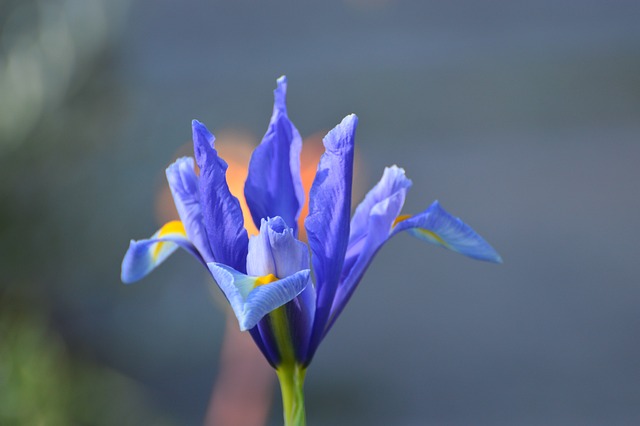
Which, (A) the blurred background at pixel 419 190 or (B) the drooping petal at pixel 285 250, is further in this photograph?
(A) the blurred background at pixel 419 190

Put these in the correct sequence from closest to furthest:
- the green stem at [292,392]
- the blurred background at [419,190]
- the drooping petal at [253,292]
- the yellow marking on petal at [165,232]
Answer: the drooping petal at [253,292] → the green stem at [292,392] → the yellow marking on petal at [165,232] → the blurred background at [419,190]

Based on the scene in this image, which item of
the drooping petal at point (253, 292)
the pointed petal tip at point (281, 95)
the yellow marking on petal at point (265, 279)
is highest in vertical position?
the pointed petal tip at point (281, 95)

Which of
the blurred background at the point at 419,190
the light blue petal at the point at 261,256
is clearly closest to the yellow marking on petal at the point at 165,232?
the light blue petal at the point at 261,256

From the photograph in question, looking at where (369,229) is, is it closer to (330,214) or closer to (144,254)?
(330,214)

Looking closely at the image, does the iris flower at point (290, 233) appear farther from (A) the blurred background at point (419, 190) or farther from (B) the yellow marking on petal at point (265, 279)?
(A) the blurred background at point (419, 190)

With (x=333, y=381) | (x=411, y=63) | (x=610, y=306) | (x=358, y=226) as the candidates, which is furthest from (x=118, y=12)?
(x=358, y=226)

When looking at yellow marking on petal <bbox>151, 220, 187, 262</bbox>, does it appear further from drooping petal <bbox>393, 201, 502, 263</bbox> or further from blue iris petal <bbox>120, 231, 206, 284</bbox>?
drooping petal <bbox>393, 201, 502, 263</bbox>

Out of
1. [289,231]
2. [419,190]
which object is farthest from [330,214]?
[419,190]

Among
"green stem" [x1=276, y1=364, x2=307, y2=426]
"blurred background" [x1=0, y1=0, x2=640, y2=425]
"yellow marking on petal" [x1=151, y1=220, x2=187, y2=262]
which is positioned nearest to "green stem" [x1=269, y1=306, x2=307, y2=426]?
"green stem" [x1=276, y1=364, x2=307, y2=426]
